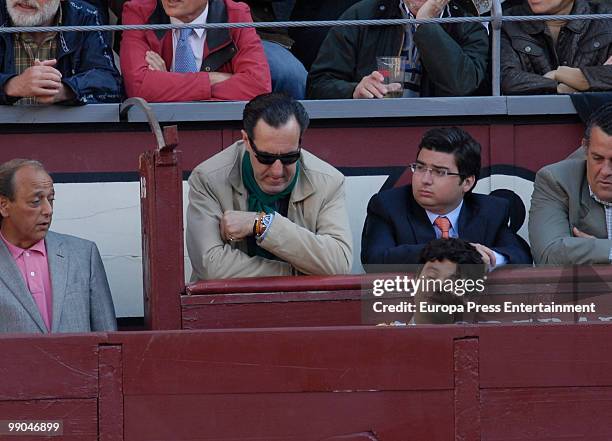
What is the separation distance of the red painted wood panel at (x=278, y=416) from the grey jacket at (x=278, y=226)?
540mm

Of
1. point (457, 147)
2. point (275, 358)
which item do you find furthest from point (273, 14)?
point (275, 358)

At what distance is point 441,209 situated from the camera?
6105 millimetres

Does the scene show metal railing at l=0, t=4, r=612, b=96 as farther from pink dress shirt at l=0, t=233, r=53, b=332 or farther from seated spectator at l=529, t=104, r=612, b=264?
pink dress shirt at l=0, t=233, r=53, b=332

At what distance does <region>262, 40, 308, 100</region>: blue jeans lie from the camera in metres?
6.94

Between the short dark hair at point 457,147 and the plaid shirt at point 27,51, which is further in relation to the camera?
the plaid shirt at point 27,51

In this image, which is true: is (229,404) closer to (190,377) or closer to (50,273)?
(190,377)

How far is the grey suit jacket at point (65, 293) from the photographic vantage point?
19.0 ft

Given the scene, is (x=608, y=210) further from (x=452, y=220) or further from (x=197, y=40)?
(x=197, y=40)

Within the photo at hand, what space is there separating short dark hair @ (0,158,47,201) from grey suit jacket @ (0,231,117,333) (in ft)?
0.59

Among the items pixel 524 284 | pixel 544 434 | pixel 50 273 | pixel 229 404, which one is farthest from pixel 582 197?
pixel 50 273

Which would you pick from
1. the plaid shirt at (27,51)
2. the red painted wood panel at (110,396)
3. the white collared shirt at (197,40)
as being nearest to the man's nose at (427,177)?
the white collared shirt at (197,40)

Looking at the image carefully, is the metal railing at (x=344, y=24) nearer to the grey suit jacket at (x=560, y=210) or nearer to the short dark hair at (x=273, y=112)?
the short dark hair at (x=273, y=112)

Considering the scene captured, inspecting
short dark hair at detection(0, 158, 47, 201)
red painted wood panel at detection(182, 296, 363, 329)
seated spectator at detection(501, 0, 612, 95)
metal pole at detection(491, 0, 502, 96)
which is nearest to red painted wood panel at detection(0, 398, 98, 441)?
red painted wood panel at detection(182, 296, 363, 329)

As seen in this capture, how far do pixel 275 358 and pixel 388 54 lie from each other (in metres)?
1.78
